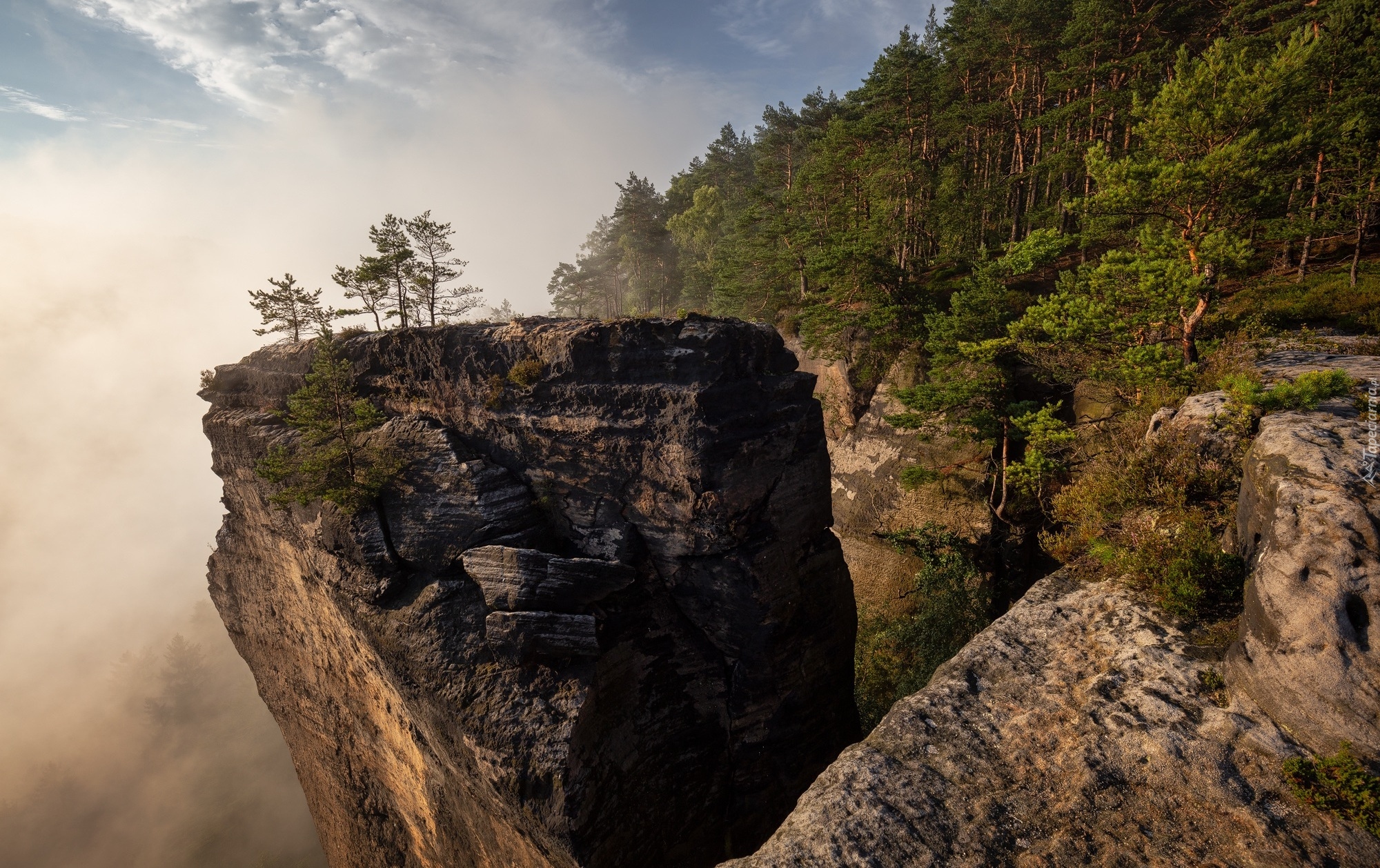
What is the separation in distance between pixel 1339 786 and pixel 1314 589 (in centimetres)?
209

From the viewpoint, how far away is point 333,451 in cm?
1365

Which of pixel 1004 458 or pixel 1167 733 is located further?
pixel 1004 458

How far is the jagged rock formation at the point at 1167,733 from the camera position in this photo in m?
5.75

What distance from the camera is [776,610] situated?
13539 millimetres

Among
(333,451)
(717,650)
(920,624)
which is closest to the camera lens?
(333,451)

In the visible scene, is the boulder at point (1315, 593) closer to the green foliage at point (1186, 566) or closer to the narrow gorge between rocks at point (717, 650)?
the narrow gorge between rocks at point (717, 650)

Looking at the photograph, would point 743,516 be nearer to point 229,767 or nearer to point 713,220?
point 713,220

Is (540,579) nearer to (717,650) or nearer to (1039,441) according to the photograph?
(717,650)

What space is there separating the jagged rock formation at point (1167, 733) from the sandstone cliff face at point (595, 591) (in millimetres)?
5751

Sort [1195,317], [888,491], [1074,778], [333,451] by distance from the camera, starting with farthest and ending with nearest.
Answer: [888,491], [333,451], [1195,317], [1074,778]

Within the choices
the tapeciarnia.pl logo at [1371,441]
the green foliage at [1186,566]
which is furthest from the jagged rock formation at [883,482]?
the tapeciarnia.pl logo at [1371,441]

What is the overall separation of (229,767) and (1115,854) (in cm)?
7526

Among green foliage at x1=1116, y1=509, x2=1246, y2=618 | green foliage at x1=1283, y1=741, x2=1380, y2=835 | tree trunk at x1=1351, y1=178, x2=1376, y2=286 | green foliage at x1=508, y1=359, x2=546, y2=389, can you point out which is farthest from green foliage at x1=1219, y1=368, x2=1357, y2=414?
tree trunk at x1=1351, y1=178, x2=1376, y2=286

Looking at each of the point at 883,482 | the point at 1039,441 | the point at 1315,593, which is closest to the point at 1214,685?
the point at 1315,593
